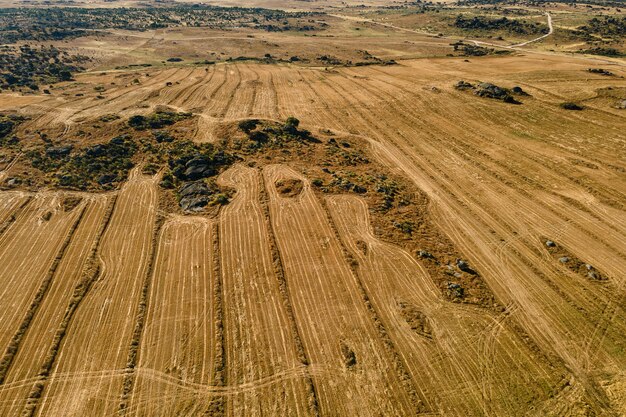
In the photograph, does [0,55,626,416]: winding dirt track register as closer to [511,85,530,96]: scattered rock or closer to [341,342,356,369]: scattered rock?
[341,342,356,369]: scattered rock

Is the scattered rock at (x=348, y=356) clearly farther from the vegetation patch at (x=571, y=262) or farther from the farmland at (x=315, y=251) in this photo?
the vegetation patch at (x=571, y=262)

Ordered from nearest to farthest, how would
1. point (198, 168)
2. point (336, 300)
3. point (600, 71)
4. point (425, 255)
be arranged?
point (336, 300) < point (425, 255) < point (198, 168) < point (600, 71)

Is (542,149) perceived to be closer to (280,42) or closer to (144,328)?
(144,328)

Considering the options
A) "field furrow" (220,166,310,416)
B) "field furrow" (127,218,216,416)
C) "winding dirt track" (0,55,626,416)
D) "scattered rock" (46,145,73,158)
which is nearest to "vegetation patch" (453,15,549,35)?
"winding dirt track" (0,55,626,416)

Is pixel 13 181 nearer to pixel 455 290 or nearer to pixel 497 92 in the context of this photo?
pixel 455 290

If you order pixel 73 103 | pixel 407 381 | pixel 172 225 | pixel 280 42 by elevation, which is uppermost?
pixel 280 42

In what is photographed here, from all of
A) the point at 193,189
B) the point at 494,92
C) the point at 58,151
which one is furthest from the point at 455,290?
the point at 494,92

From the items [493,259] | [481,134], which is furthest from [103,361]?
[481,134]
